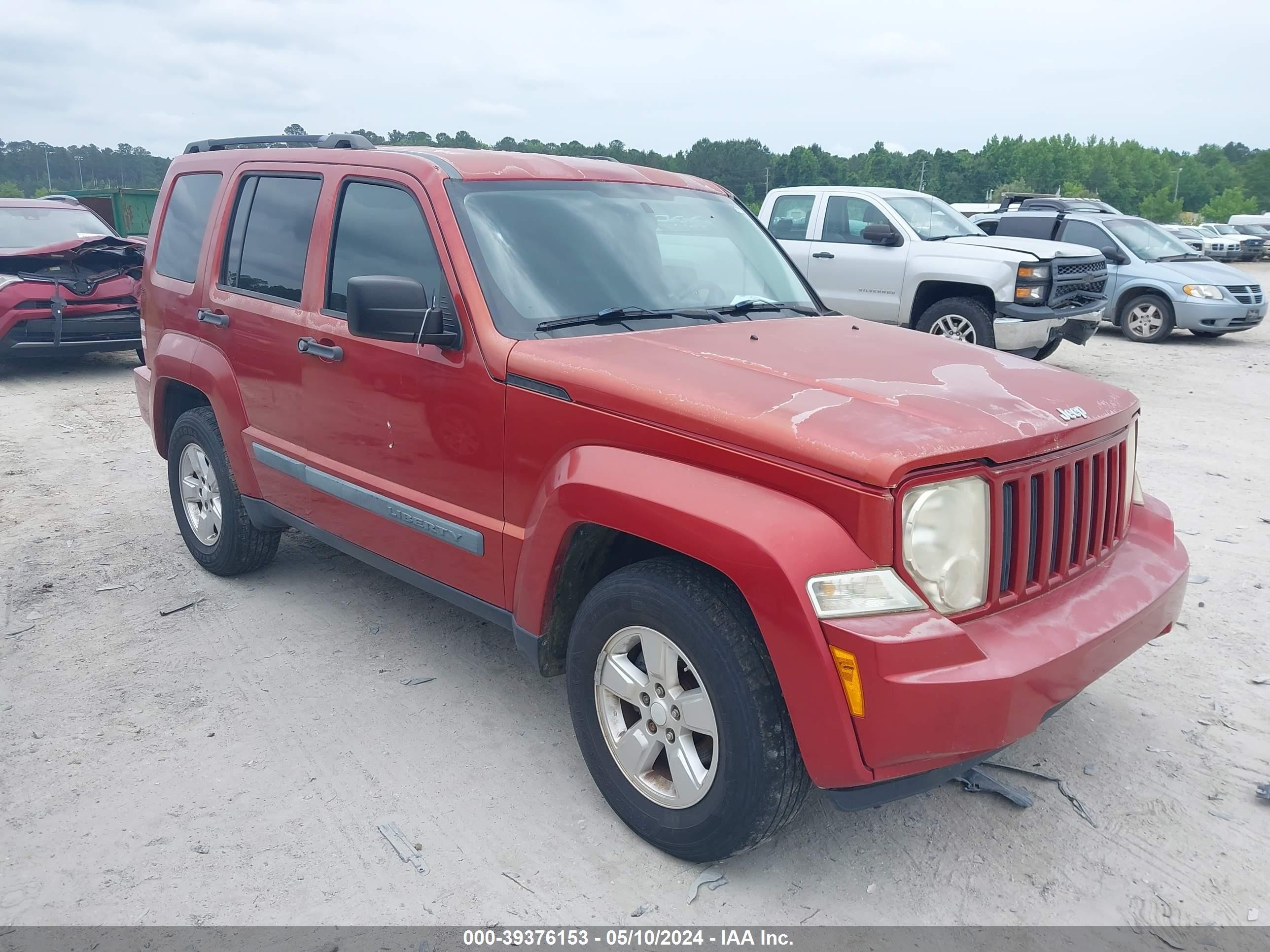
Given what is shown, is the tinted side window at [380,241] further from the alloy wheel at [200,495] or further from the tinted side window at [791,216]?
the tinted side window at [791,216]

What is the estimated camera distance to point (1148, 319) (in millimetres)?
13742

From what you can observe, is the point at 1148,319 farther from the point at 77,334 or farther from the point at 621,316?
the point at 77,334

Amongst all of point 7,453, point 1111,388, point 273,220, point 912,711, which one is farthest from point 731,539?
point 7,453

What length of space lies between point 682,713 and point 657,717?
12 centimetres

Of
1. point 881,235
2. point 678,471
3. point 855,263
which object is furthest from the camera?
point 855,263

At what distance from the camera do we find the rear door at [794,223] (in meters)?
11.1

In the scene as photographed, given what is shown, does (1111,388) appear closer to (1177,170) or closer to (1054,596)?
(1054,596)

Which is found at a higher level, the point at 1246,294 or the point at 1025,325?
the point at 1246,294

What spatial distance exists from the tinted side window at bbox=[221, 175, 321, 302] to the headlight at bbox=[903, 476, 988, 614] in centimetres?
280

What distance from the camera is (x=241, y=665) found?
4.08 metres

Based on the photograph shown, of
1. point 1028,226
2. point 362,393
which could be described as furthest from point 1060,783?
point 1028,226

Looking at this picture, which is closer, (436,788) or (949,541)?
(949,541)

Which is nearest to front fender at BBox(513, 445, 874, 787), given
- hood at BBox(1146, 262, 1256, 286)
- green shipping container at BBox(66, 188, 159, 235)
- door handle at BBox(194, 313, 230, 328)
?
door handle at BBox(194, 313, 230, 328)

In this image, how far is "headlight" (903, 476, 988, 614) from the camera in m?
2.35
